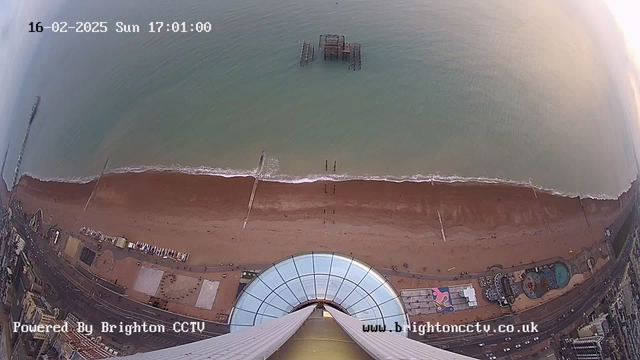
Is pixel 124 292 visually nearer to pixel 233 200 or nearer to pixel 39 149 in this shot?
pixel 233 200

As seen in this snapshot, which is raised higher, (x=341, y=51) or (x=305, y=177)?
(x=341, y=51)

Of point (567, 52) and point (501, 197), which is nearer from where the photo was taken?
point (501, 197)

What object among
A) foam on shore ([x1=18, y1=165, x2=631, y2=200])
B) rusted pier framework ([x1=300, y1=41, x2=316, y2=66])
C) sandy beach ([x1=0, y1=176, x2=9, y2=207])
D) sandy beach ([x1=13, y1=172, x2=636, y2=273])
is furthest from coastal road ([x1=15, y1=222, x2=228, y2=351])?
rusted pier framework ([x1=300, y1=41, x2=316, y2=66])

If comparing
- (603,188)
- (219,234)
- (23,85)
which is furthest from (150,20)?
(603,188)

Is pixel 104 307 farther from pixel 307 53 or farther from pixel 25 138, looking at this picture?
pixel 307 53

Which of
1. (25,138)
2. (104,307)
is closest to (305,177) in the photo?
(104,307)

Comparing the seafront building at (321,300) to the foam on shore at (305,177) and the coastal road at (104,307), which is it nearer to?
the coastal road at (104,307)

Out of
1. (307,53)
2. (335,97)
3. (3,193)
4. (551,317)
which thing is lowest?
(551,317)
